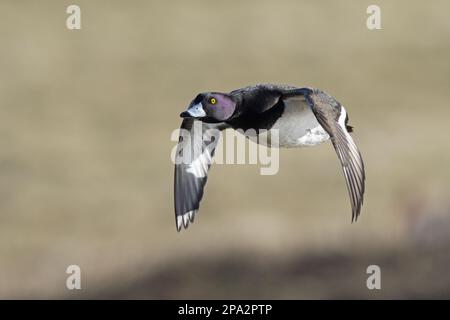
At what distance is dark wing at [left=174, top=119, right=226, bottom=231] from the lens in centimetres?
607

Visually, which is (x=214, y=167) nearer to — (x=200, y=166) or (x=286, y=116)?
(x=200, y=166)

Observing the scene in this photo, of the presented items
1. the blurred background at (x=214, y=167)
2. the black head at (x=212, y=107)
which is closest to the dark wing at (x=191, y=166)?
the black head at (x=212, y=107)

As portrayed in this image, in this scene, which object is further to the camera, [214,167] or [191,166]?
[214,167]

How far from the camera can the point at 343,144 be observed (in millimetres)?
5074

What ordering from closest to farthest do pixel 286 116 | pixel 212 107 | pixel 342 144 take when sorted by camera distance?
pixel 342 144 < pixel 212 107 < pixel 286 116

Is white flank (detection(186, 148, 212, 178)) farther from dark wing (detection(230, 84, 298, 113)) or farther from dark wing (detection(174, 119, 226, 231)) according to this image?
dark wing (detection(230, 84, 298, 113))

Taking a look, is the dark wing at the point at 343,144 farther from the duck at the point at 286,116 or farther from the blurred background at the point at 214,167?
the blurred background at the point at 214,167

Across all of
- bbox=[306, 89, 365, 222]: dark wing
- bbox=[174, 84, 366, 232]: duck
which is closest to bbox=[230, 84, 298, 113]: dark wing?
bbox=[174, 84, 366, 232]: duck

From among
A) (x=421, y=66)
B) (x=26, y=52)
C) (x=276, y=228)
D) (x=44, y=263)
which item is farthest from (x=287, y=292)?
(x=26, y=52)

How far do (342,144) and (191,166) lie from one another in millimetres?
1265

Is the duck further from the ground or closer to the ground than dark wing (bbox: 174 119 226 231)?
further from the ground

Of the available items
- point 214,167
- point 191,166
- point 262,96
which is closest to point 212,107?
point 262,96

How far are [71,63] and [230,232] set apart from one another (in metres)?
3.00

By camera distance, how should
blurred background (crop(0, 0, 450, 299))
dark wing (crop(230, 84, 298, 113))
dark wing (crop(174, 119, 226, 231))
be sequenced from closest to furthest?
dark wing (crop(230, 84, 298, 113)) → dark wing (crop(174, 119, 226, 231)) → blurred background (crop(0, 0, 450, 299))
